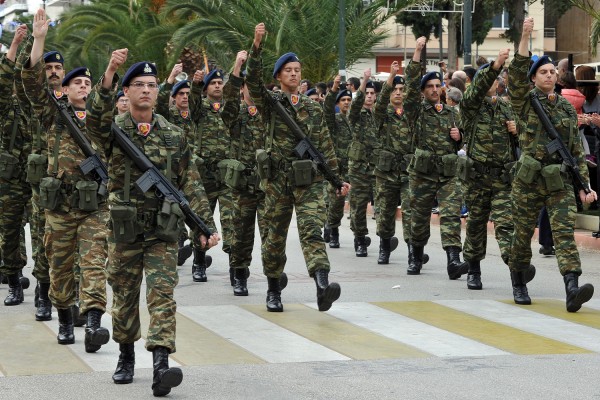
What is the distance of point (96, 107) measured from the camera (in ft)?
24.2

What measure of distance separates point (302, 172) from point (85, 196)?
6.65ft

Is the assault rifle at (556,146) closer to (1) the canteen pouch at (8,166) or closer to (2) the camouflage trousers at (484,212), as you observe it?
(2) the camouflage trousers at (484,212)

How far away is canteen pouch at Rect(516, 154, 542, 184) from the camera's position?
34.4ft

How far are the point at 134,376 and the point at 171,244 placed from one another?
90 centimetres

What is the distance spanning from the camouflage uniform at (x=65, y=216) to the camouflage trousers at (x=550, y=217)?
146 inches

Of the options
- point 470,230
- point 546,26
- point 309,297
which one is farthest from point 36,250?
point 546,26

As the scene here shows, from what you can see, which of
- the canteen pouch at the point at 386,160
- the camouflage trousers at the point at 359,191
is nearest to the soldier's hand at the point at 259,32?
the canteen pouch at the point at 386,160

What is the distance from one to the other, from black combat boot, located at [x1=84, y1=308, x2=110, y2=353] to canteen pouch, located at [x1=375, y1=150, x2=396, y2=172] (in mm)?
5970

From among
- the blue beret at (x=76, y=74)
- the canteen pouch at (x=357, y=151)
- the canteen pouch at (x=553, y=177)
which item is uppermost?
the blue beret at (x=76, y=74)

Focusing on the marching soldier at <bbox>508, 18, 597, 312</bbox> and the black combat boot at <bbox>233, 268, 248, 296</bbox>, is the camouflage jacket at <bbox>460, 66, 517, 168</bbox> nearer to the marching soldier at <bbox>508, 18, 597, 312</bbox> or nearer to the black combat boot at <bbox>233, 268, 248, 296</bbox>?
the marching soldier at <bbox>508, 18, 597, 312</bbox>

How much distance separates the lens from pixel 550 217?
34.9 ft

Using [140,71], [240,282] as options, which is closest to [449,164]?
[240,282]

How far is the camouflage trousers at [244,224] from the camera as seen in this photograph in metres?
11.7

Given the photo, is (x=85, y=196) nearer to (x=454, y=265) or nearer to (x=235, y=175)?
(x=235, y=175)
